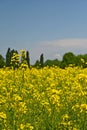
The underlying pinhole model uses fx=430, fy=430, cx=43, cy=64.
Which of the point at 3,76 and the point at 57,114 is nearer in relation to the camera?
the point at 57,114

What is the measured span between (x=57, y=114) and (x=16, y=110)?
817 mm

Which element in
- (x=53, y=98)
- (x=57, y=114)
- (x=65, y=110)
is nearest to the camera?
(x=53, y=98)

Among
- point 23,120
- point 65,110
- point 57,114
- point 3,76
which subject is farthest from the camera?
point 3,76

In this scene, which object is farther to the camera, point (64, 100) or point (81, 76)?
point (64, 100)

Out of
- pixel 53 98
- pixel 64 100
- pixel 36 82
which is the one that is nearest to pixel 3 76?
pixel 36 82

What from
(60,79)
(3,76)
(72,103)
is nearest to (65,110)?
(72,103)

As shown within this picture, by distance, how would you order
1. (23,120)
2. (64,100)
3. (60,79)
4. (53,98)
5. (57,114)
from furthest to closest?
(60,79), (64,100), (57,114), (23,120), (53,98)

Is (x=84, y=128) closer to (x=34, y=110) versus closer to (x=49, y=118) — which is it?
(x=49, y=118)

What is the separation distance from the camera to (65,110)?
21.7 ft

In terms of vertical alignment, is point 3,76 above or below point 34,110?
above

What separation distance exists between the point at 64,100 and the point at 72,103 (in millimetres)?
237

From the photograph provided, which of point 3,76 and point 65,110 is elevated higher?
point 3,76

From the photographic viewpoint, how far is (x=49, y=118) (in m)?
5.91

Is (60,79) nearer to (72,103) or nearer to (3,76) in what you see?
(3,76)
